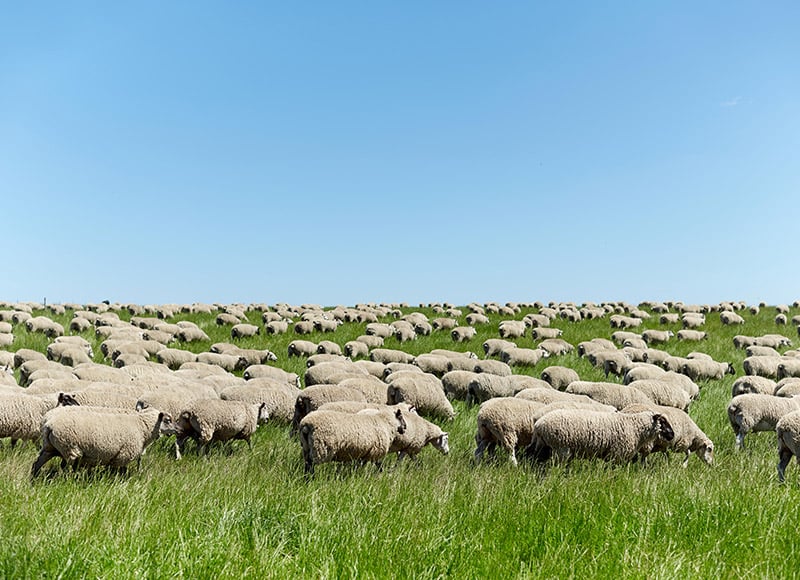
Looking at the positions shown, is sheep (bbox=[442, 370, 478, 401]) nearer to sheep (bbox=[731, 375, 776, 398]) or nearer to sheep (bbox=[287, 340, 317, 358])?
sheep (bbox=[731, 375, 776, 398])

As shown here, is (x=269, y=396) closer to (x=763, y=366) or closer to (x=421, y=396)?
(x=421, y=396)

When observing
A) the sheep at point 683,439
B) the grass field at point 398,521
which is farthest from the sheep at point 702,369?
the grass field at point 398,521

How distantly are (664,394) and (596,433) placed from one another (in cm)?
475

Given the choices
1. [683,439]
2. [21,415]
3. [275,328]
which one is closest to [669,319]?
[275,328]

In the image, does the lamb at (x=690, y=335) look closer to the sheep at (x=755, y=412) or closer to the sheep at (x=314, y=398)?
the sheep at (x=755, y=412)

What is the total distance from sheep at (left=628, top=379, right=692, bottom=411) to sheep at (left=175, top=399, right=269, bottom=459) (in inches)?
295

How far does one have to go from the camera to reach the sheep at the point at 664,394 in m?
12.4

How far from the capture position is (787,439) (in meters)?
8.21

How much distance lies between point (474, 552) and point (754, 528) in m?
2.85

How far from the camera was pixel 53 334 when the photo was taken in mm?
24219

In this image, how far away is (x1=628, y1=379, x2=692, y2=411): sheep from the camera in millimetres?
12375

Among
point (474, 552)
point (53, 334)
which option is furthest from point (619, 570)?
point (53, 334)

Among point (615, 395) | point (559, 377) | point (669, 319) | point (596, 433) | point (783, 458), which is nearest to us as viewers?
point (596, 433)

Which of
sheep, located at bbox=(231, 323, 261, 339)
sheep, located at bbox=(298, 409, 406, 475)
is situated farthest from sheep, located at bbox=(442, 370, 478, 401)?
sheep, located at bbox=(231, 323, 261, 339)
